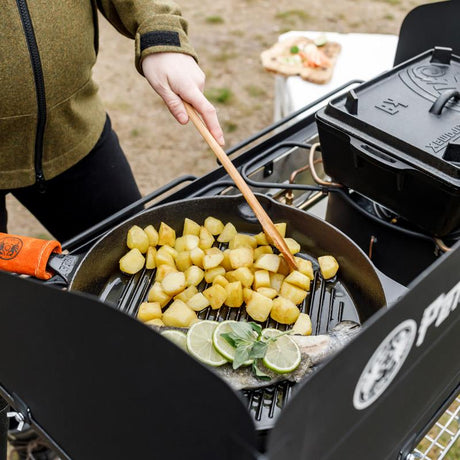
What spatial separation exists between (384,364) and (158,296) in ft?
2.11

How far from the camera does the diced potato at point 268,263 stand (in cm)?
131

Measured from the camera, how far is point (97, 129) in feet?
5.38

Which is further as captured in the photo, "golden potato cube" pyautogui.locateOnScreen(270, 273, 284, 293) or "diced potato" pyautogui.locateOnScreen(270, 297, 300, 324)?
"golden potato cube" pyautogui.locateOnScreen(270, 273, 284, 293)

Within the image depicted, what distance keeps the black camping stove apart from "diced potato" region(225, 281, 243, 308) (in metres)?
0.07

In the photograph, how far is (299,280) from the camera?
4.14ft

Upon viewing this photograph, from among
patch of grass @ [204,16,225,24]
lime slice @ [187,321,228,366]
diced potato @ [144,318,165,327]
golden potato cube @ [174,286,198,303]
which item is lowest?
patch of grass @ [204,16,225,24]

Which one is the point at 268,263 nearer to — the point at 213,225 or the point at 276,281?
the point at 276,281

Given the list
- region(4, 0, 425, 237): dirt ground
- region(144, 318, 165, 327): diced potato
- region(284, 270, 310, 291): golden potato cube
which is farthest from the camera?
region(4, 0, 425, 237): dirt ground

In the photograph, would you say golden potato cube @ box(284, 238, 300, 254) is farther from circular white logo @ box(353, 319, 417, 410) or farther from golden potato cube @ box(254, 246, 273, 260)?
circular white logo @ box(353, 319, 417, 410)

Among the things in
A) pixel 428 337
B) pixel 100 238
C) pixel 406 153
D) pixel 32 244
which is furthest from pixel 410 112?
pixel 32 244

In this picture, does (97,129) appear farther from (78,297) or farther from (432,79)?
(78,297)

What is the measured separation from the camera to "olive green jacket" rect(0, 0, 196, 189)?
1.27m

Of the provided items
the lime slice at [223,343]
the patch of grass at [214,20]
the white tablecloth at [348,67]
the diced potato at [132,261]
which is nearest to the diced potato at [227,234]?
the diced potato at [132,261]

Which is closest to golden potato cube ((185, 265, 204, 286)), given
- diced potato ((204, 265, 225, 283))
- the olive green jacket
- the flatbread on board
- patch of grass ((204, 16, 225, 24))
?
diced potato ((204, 265, 225, 283))
